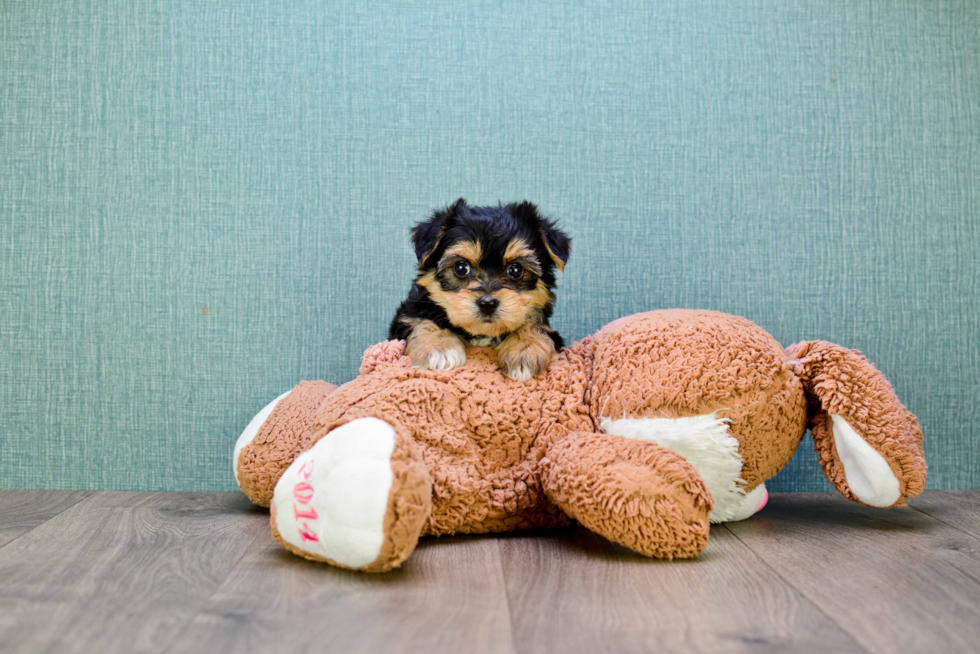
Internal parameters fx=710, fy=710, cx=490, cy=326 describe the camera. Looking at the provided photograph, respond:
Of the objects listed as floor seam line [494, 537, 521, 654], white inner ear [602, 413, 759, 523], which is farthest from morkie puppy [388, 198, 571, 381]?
floor seam line [494, 537, 521, 654]

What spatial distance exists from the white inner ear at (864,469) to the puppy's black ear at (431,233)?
114 cm

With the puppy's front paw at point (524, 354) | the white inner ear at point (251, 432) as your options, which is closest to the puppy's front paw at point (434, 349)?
the puppy's front paw at point (524, 354)

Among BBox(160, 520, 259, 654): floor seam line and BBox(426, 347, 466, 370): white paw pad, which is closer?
BBox(160, 520, 259, 654): floor seam line

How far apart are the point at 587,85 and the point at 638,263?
651 mm

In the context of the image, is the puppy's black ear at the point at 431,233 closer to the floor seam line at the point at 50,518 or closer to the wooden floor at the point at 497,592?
the wooden floor at the point at 497,592

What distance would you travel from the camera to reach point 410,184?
248cm

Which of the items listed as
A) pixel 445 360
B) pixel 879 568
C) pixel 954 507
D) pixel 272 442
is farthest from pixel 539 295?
pixel 954 507

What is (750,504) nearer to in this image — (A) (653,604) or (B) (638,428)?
(B) (638,428)

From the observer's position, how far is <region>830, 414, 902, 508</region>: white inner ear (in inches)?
72.5

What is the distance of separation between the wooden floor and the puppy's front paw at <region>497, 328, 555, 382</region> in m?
0.43

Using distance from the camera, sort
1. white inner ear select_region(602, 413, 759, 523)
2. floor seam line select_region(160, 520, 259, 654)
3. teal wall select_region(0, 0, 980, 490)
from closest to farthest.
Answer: floor seam line select_region(160, 520, 259, 654)
white inner ear select_region(602, 413, 759, 523)
teal wall select_region(0, 0, 980, 490)

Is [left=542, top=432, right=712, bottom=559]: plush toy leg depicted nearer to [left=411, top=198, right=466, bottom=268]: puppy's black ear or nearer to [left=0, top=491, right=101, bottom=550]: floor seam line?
[left=411, top=198, right=466, bottom=268]: puppy's black ear

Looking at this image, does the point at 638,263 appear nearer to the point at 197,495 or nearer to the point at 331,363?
the point at 331,363

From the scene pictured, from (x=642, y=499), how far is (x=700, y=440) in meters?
0.30
